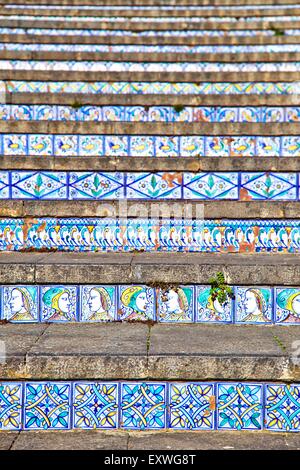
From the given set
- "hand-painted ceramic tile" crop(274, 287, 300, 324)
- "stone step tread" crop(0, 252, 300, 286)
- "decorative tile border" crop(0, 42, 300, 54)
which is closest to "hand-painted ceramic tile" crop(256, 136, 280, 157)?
"stone step tread" crop(0, 252, 300, 286)

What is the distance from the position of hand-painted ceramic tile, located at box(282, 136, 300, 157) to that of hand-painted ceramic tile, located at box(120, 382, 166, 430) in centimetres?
360

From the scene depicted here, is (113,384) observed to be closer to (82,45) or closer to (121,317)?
(121,317)

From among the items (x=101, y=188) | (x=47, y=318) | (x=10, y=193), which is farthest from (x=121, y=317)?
(x=10, y=193)

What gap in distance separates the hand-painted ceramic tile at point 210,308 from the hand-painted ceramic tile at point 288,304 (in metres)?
0.33

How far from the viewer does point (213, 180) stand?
16.8ft

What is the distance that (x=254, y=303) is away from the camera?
3.82 metres

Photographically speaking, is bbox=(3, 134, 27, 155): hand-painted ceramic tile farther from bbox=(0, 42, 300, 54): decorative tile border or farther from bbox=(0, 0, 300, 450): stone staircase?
bbox=(0, 42, 300, 54): decorative tile border

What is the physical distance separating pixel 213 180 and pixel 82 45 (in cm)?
505

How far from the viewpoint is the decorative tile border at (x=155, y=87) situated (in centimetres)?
769

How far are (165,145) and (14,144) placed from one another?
1.69 m

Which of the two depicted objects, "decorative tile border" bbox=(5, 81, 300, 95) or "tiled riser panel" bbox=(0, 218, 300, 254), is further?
"decorative tile border" bbox=(5, 81, 300, 95)

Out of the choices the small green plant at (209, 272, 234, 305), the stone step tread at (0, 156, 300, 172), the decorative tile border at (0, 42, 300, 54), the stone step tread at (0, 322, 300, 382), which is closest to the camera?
the stone step tread at (0, 322, 300, 382)

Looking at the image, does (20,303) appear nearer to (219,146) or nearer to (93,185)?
(93,185)

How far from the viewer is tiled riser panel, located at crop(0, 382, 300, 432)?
10.4ft
